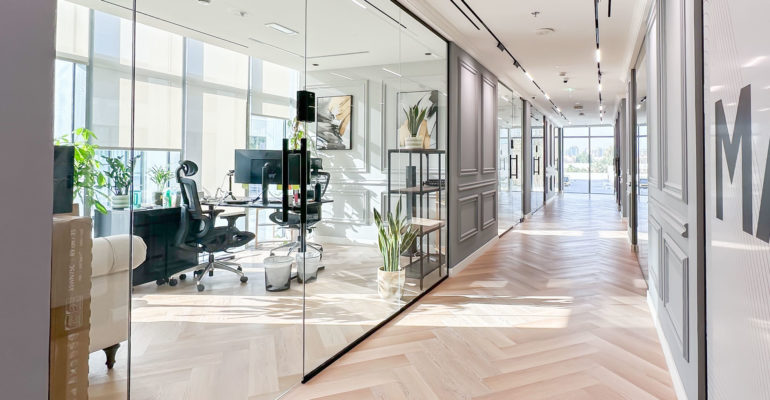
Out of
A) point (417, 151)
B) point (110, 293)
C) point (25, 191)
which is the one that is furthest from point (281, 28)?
point (417, 151)

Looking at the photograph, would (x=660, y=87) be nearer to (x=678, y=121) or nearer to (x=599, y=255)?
(x=678, y=121)

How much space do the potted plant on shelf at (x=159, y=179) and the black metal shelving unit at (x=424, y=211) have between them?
1.90 meters

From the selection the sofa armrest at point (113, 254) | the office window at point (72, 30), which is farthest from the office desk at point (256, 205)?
the office window at point (72, 30)

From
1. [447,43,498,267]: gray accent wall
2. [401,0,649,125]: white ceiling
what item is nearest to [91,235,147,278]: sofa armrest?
[401,0,649,125]: white ceiling

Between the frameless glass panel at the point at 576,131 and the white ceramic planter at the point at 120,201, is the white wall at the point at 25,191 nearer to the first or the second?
the white ceramic planter at the point at 120,201

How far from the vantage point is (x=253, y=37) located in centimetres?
188

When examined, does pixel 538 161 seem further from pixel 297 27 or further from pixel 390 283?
pixel 297 27

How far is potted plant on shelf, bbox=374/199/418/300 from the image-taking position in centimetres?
315

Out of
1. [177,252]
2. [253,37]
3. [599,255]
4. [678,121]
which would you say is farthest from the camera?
[599,255]

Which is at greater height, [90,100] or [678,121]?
[678,121]

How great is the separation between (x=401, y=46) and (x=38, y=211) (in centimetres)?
294

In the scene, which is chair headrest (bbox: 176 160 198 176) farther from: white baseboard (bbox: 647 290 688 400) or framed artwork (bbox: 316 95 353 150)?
white baseboard (bbox: 647 290 688 400)

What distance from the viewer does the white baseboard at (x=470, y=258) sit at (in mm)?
4594

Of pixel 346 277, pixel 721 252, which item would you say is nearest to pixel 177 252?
pixel 346 277
